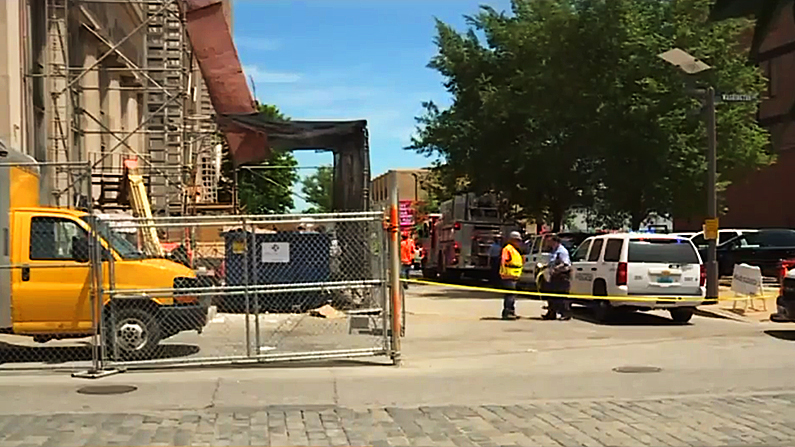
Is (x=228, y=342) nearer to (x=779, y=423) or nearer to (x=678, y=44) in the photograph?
(x=779, y=423)

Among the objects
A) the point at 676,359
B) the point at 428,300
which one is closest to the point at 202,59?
the point at 428,300

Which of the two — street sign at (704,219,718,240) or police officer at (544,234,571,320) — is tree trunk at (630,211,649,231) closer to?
street sign at (704,219,718,240)

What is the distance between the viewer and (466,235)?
34.9 meters

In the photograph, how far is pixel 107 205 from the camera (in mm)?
27438

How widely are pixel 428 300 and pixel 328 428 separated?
733 inches

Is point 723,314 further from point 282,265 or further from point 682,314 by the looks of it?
point 282,265

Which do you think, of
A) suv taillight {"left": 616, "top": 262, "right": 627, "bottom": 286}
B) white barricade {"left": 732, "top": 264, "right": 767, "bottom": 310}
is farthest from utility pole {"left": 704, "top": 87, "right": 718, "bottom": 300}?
suv taillight {"left": 616, "top": 262, "right": 627, "bottom": 286}

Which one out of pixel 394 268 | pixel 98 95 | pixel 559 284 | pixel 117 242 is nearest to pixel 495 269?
pixel 559 284

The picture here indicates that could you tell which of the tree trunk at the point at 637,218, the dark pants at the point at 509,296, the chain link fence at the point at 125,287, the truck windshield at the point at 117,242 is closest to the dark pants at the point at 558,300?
the dark pants at the point at 509,296

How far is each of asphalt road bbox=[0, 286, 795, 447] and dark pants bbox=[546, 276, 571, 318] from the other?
163 inches

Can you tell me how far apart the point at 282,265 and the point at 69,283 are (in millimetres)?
4363

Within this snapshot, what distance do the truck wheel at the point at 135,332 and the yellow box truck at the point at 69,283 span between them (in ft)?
0.04

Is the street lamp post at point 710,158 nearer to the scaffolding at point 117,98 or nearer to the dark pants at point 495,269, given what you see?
the dark pants at point 495,269

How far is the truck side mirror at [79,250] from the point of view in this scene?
42.4 feet
